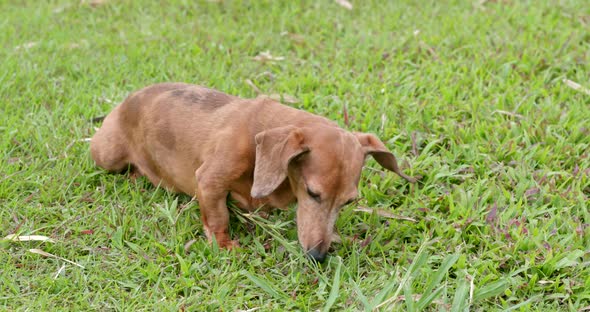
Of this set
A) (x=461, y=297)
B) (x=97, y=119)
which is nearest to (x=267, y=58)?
(x=97, y=119)

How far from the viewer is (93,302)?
339 cm

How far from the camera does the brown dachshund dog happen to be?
343cm

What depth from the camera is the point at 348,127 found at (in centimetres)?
489

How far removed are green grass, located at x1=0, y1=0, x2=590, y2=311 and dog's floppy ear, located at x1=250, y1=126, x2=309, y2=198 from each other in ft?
1.53

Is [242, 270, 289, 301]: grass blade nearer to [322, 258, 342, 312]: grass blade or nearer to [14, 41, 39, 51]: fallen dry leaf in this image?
[322, 258, 342, 312]: grass blade

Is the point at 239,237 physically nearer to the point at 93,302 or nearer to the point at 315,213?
the point at 315,213

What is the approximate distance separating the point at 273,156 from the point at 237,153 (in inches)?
15.7

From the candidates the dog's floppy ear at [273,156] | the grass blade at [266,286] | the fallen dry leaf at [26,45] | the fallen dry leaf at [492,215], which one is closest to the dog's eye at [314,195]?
the dog's floppy ear at [273,156]

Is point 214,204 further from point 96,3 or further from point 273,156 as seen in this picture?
point 96,3

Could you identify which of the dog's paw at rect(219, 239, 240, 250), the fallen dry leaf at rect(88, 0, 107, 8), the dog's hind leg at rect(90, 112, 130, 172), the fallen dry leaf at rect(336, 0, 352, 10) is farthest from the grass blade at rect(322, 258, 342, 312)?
the fallen dry leaf at rect(88, 0, 107, 8)

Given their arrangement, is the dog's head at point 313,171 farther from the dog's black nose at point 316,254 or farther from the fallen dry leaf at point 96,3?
the fallen dry leaf at point 96,3

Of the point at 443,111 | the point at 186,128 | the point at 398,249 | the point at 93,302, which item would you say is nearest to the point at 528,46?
the point at 443,111

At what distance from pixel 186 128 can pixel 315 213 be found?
108 cm

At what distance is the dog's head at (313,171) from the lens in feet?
11.1
